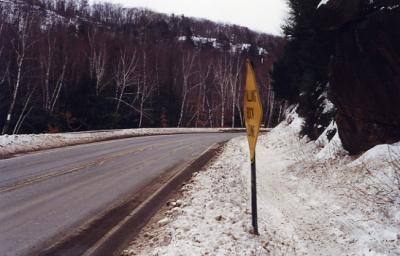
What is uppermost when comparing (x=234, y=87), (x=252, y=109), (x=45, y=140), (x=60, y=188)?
(x=234, y=87)

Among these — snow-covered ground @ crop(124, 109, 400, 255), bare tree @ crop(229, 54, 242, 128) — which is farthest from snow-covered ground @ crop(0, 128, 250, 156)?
bare tree @ crop(229, 54, 242, 128)

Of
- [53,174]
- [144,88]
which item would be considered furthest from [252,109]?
[144,88]

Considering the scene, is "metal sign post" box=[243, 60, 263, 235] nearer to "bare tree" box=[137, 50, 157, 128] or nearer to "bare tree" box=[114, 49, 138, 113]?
"bare tree" box=[114, 49, 138, 113]

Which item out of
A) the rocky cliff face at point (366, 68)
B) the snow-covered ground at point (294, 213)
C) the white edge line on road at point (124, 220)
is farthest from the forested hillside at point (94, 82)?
the rocky cliff face at point (366, 68)

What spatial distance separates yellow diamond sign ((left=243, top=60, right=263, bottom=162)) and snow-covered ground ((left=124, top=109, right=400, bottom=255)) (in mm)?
1487

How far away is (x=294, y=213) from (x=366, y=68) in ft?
16.5

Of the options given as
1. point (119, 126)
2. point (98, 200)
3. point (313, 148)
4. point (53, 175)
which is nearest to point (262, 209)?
point (98, 200)

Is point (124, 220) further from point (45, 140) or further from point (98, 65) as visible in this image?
point (98, 65)

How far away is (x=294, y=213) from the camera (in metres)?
7.82

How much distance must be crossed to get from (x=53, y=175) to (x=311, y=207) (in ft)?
24.3

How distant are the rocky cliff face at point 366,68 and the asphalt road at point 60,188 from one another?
248 inches

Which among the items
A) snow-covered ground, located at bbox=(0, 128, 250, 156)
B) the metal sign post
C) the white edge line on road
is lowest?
the white edge line on road

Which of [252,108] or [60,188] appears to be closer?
[252,108]

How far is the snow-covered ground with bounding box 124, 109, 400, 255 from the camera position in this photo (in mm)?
5914
